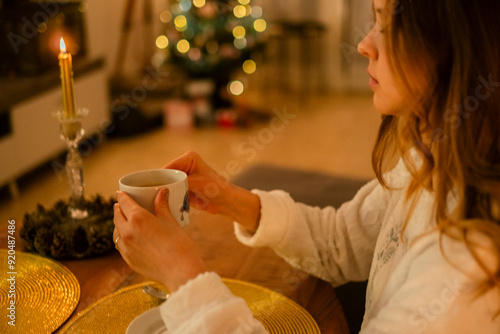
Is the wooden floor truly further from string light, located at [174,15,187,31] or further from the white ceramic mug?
the white ceramic mug

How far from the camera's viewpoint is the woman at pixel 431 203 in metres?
0.64

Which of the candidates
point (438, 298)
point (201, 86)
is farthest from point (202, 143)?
point (438, 298)

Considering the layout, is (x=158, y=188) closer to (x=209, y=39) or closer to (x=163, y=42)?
(x=209, y=39)

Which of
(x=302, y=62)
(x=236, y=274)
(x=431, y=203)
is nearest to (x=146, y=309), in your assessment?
(x=236, y=274)

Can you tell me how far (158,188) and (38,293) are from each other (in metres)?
0.27

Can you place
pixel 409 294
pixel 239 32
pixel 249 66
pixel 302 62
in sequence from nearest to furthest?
pixel 409 294, pixel 239 32, pixel 249 66, pixel 302 62

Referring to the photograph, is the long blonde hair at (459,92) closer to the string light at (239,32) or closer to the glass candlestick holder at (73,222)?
the glass candlestick holder at (73,222)

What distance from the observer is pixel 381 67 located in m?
0.76

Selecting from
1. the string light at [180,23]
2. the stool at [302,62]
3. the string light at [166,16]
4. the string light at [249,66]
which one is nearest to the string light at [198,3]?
the string light at [180,23]

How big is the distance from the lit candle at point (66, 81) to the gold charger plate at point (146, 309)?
1.12 ft

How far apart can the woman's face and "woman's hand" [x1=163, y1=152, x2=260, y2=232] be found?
30cm

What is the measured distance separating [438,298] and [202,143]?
117 inches

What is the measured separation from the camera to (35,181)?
293 cm

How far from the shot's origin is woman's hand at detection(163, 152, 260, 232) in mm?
962
